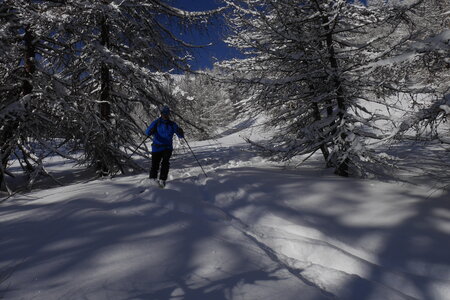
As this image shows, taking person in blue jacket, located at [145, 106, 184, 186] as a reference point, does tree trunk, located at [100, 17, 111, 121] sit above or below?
above

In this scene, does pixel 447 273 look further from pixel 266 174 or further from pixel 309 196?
pixel 266 174

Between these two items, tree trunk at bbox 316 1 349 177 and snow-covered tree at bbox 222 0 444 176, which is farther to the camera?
tree trunk at bbox 316 1 349 177

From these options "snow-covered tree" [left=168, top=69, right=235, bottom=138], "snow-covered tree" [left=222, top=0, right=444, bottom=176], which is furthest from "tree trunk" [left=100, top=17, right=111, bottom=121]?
"snow-covered tree" [left=222, top=0, right=444, bottom=176]

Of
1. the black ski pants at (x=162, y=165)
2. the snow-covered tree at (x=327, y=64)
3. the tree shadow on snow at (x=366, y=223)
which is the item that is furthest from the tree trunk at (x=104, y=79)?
the tree shadow on snow at (x=366, y=223)

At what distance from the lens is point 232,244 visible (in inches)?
110

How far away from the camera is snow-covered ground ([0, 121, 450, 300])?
6.71 ft

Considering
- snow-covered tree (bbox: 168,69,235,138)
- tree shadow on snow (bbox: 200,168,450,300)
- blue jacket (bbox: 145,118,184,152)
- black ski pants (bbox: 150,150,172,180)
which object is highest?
snow-covered tree (bbox: 168,69,235,138)

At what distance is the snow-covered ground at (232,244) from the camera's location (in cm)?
204

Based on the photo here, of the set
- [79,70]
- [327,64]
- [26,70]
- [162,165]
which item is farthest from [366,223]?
[79,70]

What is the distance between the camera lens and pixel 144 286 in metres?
1.97

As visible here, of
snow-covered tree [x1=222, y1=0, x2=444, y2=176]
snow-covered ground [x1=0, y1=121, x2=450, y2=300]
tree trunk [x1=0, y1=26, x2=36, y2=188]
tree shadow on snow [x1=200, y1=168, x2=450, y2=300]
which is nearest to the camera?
snow-covered ground [x1=0, y1=121, x2=450, y2=300]

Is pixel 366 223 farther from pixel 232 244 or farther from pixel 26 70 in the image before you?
pixel 26 70

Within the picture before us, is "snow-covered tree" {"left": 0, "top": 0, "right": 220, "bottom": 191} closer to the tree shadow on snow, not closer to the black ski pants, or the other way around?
the black ski pants

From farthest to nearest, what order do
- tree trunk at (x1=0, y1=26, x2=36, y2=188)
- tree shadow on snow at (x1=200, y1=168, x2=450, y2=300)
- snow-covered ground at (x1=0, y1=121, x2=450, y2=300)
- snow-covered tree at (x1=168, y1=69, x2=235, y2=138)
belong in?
1. snow-covered tree at (x1=168, y1=69, x2=235, y2=138)
2. tree trunk at (x1=0, y1=26, x2=36, y2=188)
3. tree shadow on snow at (x1=200, y1=168, x2=450, y2=300)
4. snow-covered ground at (x1=0, y1=121, x2=450, y2=300)
